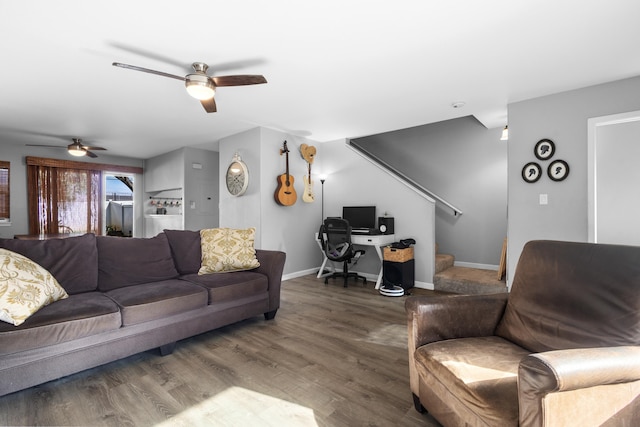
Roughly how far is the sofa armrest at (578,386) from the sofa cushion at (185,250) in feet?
9.42

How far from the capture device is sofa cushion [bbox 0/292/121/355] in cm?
171

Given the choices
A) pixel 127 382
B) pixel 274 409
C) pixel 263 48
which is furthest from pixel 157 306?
pixel 263 48

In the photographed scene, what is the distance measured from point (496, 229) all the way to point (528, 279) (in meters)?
3.85

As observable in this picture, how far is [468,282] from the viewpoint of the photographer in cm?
416

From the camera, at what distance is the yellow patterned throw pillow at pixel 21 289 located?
175 centimetres

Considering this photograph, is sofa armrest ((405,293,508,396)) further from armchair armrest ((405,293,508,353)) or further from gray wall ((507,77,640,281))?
gray wall ((507,77,640,281))

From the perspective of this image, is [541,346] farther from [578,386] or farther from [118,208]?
[118,208]

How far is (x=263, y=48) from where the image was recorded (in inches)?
95.0

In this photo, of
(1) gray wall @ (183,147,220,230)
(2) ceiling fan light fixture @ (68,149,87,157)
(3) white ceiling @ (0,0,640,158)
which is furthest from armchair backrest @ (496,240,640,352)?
(2) ceiling fan light fixture @ (68,149,87,157)

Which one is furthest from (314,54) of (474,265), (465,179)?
(474,265)

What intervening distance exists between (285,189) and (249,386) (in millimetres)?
3303

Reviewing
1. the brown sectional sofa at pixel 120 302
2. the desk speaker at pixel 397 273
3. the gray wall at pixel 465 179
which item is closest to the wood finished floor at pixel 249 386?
the brown sectional sofa at pixel 120 302

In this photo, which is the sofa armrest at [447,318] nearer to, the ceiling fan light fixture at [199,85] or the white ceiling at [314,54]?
the white ceiling at [314,54]

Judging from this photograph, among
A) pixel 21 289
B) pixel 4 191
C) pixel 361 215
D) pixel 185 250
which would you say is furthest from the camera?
pixel 4 191
